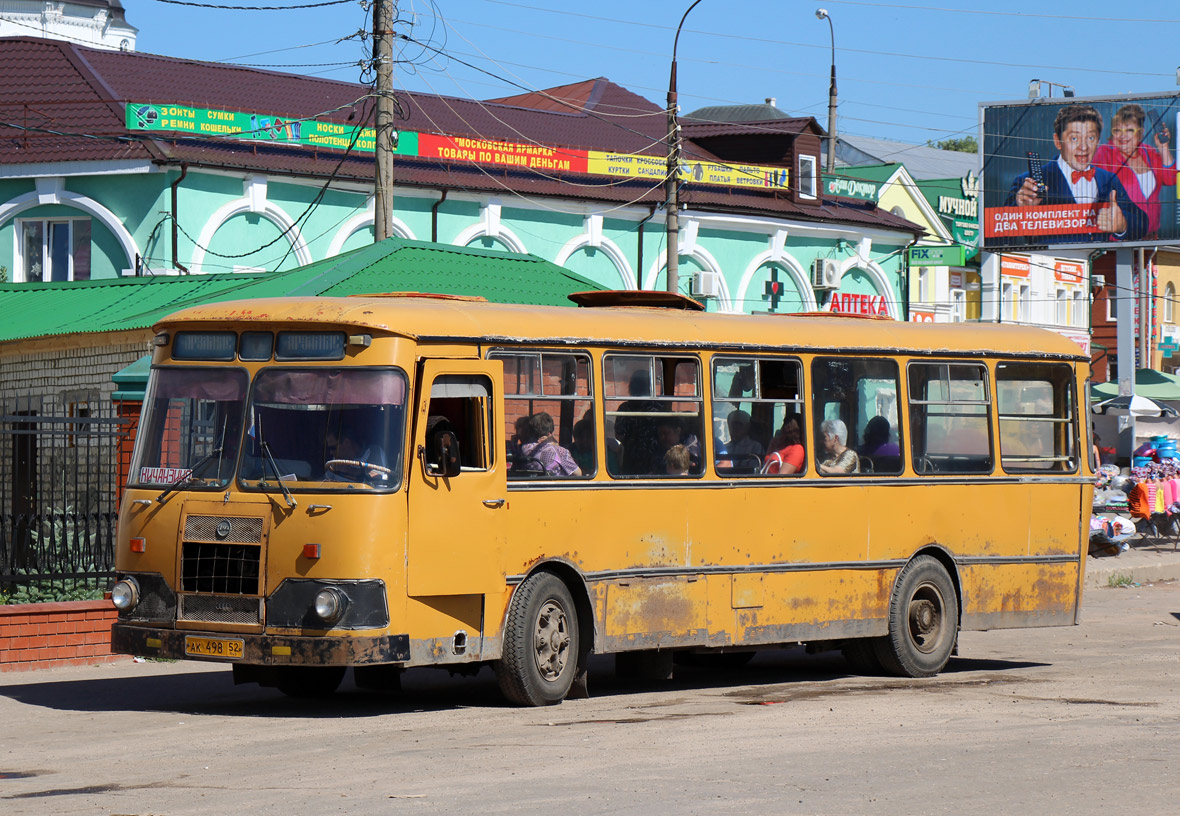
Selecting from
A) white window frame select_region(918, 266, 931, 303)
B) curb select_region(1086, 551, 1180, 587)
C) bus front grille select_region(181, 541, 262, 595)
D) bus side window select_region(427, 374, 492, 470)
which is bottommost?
curb select_region(1086, 551, 1180, 587)

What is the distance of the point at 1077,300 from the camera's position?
67.3 metres

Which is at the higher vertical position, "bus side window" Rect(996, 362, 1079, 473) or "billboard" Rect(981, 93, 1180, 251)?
"billboard" Rect(981, 93, 1180, 251)

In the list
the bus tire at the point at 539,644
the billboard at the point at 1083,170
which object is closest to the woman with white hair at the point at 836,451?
the bus tire at the point at 539,644

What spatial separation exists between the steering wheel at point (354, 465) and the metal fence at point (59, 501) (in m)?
4.36

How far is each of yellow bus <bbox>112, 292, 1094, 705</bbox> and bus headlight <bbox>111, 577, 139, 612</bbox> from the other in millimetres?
62

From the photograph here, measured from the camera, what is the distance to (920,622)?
14.4m

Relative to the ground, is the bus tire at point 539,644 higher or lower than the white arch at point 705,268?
lower

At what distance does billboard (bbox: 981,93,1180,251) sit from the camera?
145ft

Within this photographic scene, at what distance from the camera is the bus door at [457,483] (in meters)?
11.1

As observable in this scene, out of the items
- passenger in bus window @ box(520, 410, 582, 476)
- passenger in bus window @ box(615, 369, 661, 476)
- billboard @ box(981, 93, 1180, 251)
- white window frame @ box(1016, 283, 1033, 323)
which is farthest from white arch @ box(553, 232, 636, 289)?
passenger in bus window @ box(520, 410, 582, 476)

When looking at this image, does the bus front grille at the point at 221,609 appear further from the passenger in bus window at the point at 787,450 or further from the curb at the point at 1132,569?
the curb at the point at 1132,569

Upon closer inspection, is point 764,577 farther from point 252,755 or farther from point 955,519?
point 252,755

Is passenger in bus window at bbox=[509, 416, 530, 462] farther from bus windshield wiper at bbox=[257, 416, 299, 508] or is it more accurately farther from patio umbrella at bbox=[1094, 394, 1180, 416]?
patio umbrella at bbox=[1094, 394, 1180, 416]

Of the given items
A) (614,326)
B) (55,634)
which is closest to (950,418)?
(614,326)
